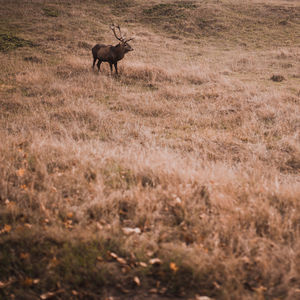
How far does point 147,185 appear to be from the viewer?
3832mm

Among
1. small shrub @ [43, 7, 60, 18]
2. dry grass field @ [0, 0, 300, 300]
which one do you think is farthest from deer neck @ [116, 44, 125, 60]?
small shrub @ [43, 7, 60, 18]

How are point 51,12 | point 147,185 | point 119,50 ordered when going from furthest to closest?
point 51,12 < point 119,50 < point 147,185

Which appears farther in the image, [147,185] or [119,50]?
[119,50]

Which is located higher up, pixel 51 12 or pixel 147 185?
pixel 51 12

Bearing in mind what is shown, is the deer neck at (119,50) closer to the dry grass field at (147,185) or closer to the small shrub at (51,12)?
the dry grass field at (147,185)

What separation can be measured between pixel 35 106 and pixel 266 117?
24.6 ft

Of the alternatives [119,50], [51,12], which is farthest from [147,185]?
[51,12]

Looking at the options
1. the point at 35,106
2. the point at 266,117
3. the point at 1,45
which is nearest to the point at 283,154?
the point at 266,117

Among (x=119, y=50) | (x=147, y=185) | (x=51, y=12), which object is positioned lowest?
(x=147, y=185)

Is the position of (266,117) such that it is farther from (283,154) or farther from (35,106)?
(35,106)

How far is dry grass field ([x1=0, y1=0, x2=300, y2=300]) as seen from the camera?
8.71 feet

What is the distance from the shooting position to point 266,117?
7.87 m

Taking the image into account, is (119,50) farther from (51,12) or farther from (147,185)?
(51,12)

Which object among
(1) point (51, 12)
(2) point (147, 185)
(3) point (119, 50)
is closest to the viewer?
(2) point (147, 185)
